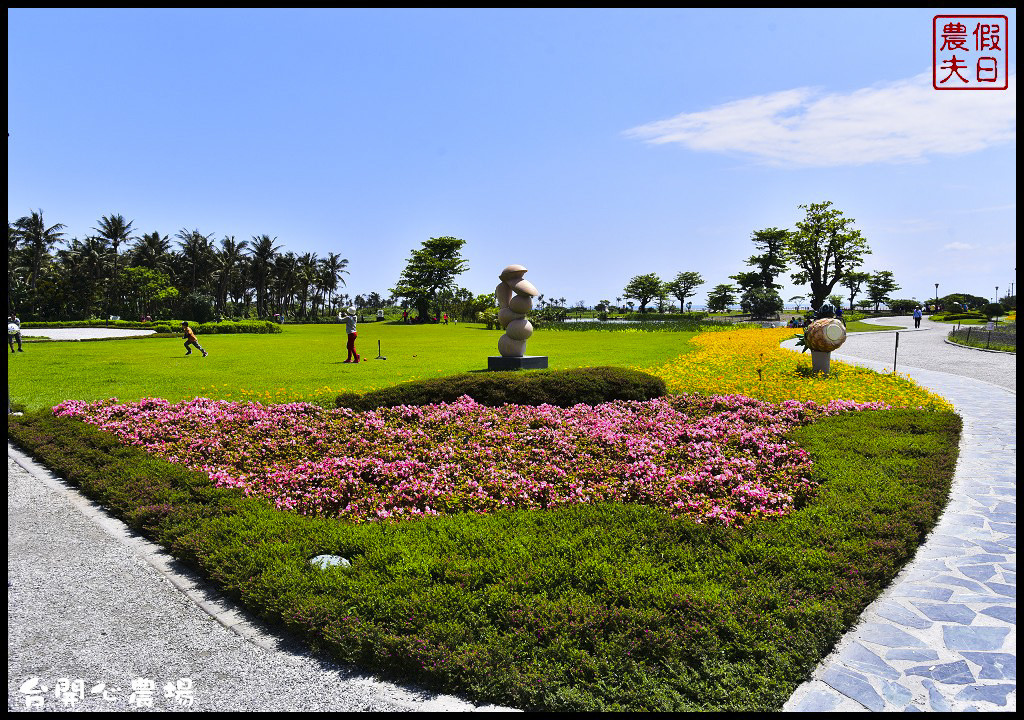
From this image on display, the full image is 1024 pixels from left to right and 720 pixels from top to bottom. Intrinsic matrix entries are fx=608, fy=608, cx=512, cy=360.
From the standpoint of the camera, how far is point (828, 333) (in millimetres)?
14445

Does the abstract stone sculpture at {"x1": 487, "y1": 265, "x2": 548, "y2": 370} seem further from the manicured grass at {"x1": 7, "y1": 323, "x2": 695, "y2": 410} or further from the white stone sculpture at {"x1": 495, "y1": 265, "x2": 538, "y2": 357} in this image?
the manicured grass at {"x1": 7, "y1": 323, "x2": 695, "y2": 410}

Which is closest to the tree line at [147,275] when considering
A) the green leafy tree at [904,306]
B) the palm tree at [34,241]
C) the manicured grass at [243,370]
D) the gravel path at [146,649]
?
the palm tree at [34,241]

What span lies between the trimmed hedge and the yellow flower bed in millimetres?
1834

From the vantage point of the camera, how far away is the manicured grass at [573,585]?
3473mm

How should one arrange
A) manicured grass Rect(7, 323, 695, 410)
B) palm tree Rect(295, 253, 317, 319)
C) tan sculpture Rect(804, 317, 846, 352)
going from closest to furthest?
manicured grass Rect(7, 323, 695, 410) < tan sculpture Rect(804, 317, 846, 352) < palm tree Rect(295, 253, 317, 319)

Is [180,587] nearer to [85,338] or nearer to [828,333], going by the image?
[828,333]

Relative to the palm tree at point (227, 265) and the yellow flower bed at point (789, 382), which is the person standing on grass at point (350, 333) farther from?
the palm tree at point (227, 265)

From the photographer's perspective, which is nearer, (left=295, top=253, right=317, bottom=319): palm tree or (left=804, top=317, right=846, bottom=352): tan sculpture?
(left=804, top=317, right=846, bottom=352): tan sculpture

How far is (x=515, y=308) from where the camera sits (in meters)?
16.2

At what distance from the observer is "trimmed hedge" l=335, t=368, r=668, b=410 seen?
1062cm

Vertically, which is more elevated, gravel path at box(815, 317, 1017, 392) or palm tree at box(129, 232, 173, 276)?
palm tree at box(129, 232, 173, 276)

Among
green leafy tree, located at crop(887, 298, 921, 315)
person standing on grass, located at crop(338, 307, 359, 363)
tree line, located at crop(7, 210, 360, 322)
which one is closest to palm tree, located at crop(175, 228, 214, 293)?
tree line, located at crop(7, 210, 360, 322)

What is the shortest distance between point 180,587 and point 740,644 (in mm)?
4005

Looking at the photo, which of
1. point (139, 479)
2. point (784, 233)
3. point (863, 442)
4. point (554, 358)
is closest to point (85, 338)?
point (554, 358)
